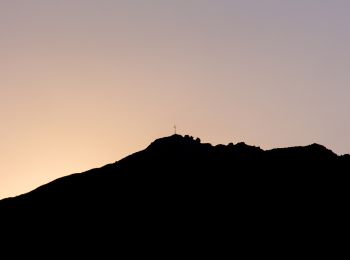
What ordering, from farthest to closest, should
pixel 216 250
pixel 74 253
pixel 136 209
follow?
pixel 136 209
pixel 74 253
pixel 216 250

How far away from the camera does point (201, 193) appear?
7100cm

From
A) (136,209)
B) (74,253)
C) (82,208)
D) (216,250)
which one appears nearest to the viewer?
(216,250)

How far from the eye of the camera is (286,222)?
2485 inches

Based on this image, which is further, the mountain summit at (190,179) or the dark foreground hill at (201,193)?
the mountain summit at (190,179)

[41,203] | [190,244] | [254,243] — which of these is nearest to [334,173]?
[254,243]

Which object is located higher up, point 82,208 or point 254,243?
point 82,208

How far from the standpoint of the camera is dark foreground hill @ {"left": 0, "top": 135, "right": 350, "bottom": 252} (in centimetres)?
6450

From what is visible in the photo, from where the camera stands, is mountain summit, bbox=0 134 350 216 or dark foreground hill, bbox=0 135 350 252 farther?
mountain summit, bbox=0 134 350 216

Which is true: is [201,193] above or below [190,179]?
below

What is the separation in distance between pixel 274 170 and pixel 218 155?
30.1ft

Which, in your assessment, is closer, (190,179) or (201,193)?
(201,193)

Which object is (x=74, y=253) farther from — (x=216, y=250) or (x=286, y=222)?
(x=286, y=222)

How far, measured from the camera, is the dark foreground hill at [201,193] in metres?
64.5

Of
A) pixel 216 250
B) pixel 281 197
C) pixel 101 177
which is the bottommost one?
pixel 216 250
